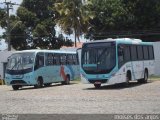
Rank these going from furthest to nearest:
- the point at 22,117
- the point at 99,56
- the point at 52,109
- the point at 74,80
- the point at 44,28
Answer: the point at 44,28
the point at 74,80
the point at 99,56
the point at 52,109
the point at 22,117

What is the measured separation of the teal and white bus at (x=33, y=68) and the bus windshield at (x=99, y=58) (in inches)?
202

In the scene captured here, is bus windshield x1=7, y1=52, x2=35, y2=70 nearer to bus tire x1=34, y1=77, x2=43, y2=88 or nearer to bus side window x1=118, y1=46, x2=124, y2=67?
bus tire x1=34, y1=77, x2=43, y2=88

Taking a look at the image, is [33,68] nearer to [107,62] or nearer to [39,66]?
[39,66]

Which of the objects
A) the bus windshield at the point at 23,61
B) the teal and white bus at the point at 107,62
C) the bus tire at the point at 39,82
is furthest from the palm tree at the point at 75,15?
the teal and white bus at the point at 107,62

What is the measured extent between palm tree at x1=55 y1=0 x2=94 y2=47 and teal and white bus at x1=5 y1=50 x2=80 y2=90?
21.1 metres

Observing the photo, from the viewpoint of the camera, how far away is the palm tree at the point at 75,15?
5669cm

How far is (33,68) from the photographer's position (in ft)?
104

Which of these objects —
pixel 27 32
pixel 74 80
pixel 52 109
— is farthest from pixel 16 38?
pixel 52 109

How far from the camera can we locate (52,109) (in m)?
16.8

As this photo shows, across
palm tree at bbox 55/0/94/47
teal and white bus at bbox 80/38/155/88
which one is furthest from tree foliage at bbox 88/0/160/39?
teal and white bus at bbox 80/38/155/88

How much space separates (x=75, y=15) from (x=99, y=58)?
3007 centimetres

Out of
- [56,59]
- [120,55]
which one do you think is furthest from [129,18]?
[120,55]

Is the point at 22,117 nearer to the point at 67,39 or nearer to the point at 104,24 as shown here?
the point at 104,24

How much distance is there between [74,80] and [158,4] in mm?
18711
